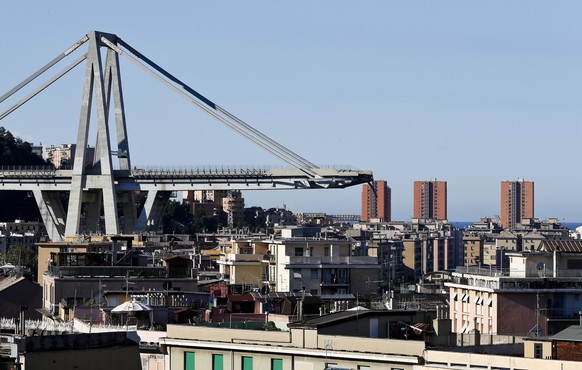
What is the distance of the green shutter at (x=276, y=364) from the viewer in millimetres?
26266

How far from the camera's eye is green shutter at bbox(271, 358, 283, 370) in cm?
2627

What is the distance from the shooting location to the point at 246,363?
26766mm

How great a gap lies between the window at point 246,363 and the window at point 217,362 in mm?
425

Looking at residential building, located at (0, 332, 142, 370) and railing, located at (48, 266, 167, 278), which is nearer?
residential building, located at (0, 332, 142, 370)

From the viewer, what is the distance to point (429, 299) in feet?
197

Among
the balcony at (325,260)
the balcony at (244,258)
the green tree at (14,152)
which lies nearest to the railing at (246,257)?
the balcony at (244,258)

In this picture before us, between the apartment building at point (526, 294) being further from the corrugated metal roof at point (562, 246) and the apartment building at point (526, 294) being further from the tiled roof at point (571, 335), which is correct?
the tiled roof at point (571, 335)

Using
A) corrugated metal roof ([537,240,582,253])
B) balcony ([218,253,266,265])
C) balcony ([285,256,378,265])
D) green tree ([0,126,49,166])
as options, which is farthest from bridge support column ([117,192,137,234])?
corrugated metal roof ([537,240,582,253])

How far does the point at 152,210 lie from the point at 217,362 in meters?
91.2

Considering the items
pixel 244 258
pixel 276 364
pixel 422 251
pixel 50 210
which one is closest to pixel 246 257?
pixel 244 258

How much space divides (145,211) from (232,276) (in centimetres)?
5106

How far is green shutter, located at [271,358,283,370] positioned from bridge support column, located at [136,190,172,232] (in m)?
89.1

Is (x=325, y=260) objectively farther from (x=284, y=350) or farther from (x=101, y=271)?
(x=284, y=350)

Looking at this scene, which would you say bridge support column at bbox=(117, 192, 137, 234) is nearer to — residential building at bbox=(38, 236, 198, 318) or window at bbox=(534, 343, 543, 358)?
residential building at bbox=(38, 236, 198, 318)
